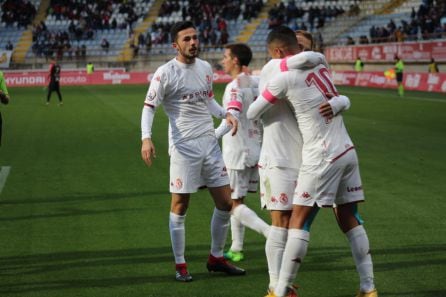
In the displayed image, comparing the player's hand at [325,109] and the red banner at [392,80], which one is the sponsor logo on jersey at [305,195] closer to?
the player's hand at [325,109]

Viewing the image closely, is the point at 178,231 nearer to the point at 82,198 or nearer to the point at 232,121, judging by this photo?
the point at 232,121

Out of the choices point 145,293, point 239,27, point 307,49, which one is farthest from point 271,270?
point 239,27

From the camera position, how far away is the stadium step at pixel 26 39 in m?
62.6

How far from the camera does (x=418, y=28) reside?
A: 4872 cm

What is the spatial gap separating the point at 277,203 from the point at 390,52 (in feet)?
140

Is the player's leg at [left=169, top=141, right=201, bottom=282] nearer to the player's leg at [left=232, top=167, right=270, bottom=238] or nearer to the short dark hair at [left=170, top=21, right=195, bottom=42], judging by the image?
the player's leg at [left=232, top=167, right=270, bottom=238]

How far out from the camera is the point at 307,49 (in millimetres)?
7246

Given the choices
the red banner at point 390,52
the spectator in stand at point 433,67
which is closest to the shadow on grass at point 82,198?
the spectator in stand at point 433,67

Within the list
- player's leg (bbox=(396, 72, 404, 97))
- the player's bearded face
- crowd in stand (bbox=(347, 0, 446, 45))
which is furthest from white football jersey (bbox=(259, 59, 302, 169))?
crowd in stand (bbox=(347, 0, 446, 45))

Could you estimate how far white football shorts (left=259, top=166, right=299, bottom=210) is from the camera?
6.56 m

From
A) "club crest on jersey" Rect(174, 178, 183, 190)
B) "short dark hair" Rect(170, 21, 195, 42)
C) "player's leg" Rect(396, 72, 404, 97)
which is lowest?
"player's leg" Rect(396, 72, 404, 97)

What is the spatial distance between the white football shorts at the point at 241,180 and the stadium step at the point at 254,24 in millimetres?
55687

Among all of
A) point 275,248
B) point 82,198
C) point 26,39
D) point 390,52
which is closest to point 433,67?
point 390,52

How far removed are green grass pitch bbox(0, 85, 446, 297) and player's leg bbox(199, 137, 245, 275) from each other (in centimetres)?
15
